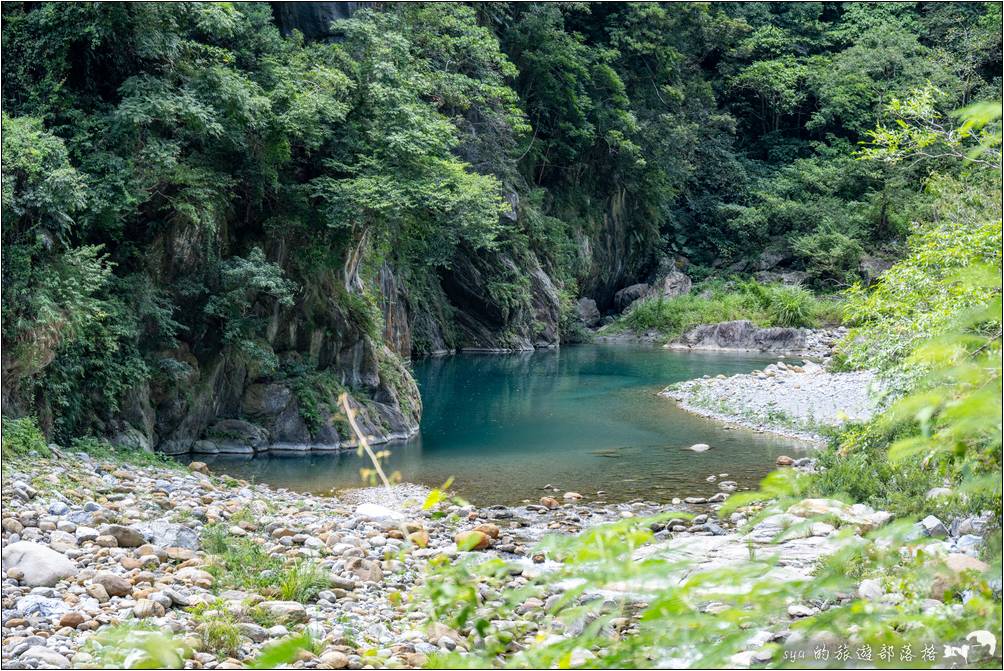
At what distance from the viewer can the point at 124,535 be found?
6.95m

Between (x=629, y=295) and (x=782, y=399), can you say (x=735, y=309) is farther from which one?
(x=782, y=399)

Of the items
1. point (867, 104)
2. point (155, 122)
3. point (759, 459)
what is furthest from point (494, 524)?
point (867, 104)

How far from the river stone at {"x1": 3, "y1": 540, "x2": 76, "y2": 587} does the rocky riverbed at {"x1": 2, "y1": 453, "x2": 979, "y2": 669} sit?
12mm

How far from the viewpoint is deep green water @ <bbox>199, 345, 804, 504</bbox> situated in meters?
11.9

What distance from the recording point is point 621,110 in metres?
35.1

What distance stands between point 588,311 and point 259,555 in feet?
107

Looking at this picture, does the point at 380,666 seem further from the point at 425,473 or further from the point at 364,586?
the point at 425,473

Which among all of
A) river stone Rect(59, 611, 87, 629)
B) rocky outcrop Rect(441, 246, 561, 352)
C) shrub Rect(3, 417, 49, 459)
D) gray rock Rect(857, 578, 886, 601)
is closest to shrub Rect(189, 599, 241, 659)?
river stone Rect(59, 611, 87, 629)

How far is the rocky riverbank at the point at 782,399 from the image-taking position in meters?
16.0

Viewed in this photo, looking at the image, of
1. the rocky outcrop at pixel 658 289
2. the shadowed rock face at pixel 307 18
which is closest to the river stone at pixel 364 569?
the shadowed rock face at pixel 307 18

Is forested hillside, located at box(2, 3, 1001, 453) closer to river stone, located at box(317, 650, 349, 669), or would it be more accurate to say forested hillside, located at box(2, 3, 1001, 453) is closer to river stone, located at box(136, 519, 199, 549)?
river stone, located at box(136, 519, 199, 549)

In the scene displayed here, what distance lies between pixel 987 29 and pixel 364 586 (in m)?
43.8

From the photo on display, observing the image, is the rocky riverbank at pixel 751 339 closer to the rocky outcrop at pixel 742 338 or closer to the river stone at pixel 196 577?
the rocky outcrop at pixel 742 338

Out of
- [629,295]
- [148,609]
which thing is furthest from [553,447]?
[629,295]
